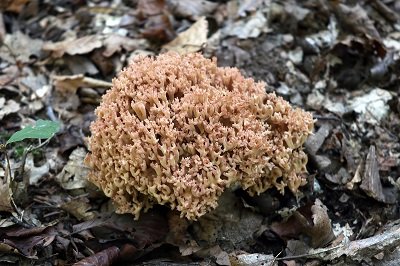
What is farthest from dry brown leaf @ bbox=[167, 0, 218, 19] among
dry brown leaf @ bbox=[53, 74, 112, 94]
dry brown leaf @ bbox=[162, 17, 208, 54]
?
dry brown leaf @ bbox=[53, 74, 112, 94]

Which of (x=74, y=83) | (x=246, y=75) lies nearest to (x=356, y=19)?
(x=246, y=75)

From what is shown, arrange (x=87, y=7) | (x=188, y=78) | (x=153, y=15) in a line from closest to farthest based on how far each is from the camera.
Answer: (x=188, y=78)
(x=153, y=15)
(x=87, y=7)

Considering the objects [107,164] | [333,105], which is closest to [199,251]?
[107,164]

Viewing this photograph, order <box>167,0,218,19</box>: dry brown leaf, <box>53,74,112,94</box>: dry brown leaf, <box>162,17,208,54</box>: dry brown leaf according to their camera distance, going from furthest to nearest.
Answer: <box>167,0,218,19</box>: dry brown leaf → <box>162,17,208,54</box>: dry brown leaf → <box>53,74,112,94</box>: dry brown leaf

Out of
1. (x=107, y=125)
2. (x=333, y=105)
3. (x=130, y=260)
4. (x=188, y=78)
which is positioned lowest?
(x=130, y=260)

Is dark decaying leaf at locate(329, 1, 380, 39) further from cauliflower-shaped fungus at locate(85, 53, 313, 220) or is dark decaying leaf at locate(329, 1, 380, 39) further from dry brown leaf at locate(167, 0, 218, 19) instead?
cauliflower-shaped fungus at locate(85, 53, 313, 220)

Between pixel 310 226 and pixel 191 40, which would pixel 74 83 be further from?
pixel 310 226

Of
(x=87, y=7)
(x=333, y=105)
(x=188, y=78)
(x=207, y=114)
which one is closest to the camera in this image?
(x=207, y=114)

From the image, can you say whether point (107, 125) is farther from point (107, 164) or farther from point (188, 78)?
point (188, 78)

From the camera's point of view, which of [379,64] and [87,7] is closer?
[379,64]
